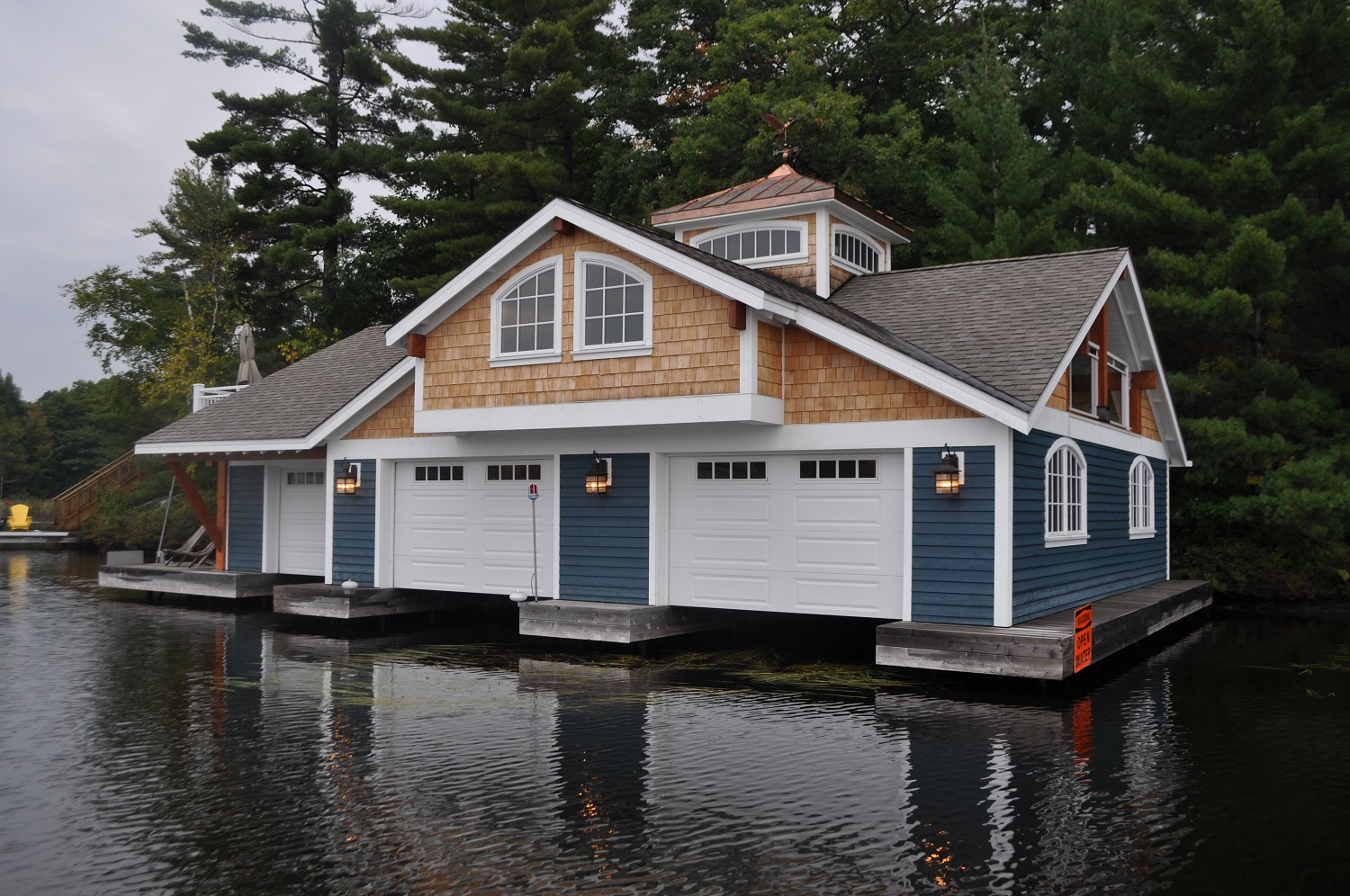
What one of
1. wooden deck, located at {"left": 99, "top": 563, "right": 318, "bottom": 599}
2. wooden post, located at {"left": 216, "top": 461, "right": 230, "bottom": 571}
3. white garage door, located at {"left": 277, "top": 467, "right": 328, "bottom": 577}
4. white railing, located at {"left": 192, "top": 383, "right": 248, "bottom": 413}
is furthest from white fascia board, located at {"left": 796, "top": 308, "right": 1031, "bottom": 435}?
white railing, located at {"left": 192, "top": 383, "right": 248, "bottom": 413}

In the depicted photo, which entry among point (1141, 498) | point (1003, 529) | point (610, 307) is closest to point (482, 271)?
point (610, 307)

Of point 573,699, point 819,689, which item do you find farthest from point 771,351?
point 573,699

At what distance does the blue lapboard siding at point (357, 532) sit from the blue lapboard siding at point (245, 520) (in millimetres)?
3152

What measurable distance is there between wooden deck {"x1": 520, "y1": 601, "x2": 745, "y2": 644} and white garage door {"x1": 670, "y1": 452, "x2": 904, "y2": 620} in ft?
1.37

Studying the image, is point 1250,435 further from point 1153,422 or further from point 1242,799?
point 1242,799

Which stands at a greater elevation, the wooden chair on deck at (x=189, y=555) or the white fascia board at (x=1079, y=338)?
the white fascia board at (x=1079, y=338)

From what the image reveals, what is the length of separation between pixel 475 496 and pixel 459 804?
9.40 meters

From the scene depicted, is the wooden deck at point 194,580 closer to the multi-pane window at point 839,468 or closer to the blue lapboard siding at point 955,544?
the multi-pane window at point 839,468

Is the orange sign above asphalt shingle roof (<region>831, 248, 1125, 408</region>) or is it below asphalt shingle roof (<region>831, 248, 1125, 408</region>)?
below

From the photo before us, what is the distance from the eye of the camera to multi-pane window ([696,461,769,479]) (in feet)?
45.0

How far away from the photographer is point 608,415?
13.7 m

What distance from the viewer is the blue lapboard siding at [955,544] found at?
39.1ft

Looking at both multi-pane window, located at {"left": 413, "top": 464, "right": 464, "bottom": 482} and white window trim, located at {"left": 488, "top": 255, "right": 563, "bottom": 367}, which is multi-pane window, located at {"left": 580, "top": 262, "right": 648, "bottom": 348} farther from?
multi-pane window, located at {"left": 413, "top": 464, "right": 464, "bottom": 482}

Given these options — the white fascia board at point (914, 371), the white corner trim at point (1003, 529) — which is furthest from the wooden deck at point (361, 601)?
the white corner trim at point (1003, 529)
